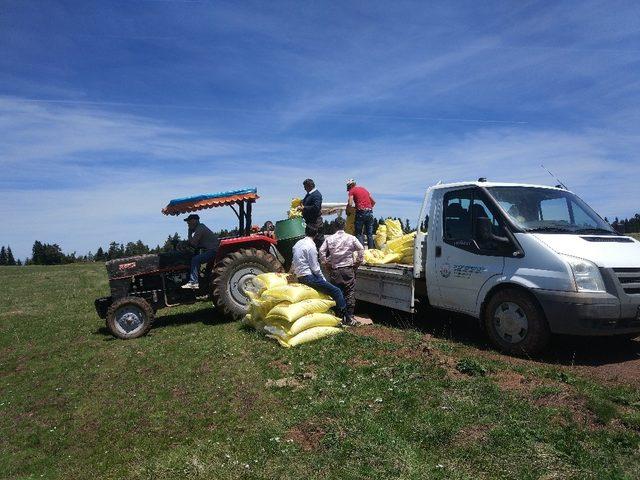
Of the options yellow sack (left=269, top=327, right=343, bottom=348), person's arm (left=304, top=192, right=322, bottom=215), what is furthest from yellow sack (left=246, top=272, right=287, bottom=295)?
person's arm (left=304, top=192, right=322, bottom=215)

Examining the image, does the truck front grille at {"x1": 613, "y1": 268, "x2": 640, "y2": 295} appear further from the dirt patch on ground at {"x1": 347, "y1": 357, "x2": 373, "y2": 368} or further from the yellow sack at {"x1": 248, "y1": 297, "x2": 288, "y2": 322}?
the yellow sack at {"x1": 248, "y1": 297, "x2": 288, "y2": 322}

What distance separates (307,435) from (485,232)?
356cm

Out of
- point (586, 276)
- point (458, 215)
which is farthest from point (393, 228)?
point (586, 276)

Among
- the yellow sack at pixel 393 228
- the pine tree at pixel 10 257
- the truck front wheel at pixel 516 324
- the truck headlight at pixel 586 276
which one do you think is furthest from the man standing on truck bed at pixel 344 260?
the pine tree at pixel 10 257

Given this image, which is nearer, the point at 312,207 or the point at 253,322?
the point at 253,322

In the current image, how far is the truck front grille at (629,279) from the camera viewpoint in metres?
5.57

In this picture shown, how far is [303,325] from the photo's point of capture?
286 inches

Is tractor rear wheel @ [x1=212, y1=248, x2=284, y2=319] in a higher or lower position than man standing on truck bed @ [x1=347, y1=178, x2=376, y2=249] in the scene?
lower

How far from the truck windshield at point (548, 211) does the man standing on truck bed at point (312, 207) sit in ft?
12.3

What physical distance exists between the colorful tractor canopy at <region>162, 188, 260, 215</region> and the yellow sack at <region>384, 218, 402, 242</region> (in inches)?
114

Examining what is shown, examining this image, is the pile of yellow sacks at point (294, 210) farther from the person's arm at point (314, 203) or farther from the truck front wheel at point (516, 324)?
the truck front wheel at point (516, 324)

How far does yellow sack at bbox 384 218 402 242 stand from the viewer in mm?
10359

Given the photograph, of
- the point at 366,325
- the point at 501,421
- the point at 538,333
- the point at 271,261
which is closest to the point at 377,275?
the point at 366,325

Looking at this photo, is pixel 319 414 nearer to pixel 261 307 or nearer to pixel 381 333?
pixel 381 333
